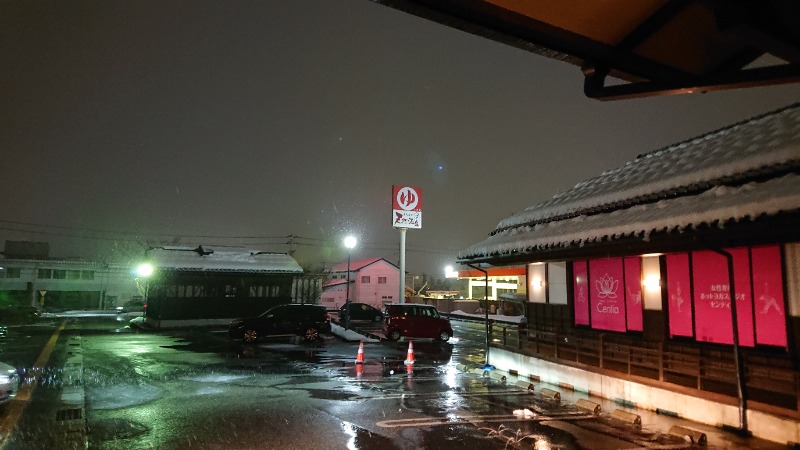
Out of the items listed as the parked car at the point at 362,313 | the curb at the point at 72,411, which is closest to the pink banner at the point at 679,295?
the curb at the point at 72,411

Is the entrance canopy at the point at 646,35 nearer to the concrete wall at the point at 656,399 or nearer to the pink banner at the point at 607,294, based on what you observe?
the concrete wall at the point at 656,399

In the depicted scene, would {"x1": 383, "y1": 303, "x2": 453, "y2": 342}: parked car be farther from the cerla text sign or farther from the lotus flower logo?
the lotus flower logo

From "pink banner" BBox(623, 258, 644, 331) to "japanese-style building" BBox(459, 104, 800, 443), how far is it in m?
0.03

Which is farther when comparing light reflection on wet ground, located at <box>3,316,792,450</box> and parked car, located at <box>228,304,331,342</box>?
parked car, located at <box>228,304,331,342</box>

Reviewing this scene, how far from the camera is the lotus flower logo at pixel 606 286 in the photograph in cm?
1360

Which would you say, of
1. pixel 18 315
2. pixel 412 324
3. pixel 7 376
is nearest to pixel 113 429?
pixel 7 376

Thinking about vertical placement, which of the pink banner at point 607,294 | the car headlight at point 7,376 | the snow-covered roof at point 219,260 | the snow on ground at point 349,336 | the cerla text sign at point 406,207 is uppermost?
the cerla text sign at point 406,207

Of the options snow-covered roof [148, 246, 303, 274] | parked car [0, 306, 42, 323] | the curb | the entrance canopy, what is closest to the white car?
the curb

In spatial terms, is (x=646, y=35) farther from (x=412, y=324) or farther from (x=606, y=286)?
(x=412, y=324)

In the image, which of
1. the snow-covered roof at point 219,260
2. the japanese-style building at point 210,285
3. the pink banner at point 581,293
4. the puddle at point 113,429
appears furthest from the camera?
the snow-covered roof at point 219,260

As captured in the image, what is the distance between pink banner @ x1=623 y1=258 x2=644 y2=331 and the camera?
12789 mm

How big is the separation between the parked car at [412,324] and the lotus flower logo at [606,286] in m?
11.1

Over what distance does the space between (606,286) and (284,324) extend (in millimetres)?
14740

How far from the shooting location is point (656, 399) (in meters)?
10.1
